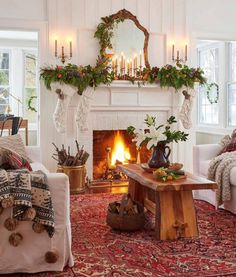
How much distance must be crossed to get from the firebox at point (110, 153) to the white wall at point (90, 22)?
0.50 metres

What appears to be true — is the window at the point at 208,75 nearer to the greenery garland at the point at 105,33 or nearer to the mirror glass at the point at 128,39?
the mirror glass at the point at 128,39

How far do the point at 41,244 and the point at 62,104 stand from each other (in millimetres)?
3080

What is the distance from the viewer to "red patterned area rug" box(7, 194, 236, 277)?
277 centimetres

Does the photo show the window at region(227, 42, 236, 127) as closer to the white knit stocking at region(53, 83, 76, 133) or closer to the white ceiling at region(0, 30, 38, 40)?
the white knit stocking at region(53, 83, 76, 133)


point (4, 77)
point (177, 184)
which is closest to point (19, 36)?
point (4, 77)

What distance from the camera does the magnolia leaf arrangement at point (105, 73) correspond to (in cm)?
545

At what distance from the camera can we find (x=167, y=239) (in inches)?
134

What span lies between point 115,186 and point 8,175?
124 inches

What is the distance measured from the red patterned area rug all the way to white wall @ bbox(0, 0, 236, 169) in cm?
225

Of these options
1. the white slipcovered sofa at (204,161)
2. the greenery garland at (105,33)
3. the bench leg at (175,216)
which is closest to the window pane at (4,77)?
the greenery garland at (105,33)

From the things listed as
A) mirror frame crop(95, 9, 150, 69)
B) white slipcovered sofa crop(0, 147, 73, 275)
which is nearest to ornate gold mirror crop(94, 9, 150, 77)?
mirror frame crop(95, 9, 150, 69)

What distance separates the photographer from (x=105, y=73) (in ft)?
18.4

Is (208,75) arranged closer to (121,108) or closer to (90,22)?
(121,108)

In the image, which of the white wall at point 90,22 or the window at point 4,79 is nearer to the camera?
the white wall at point 90,22
